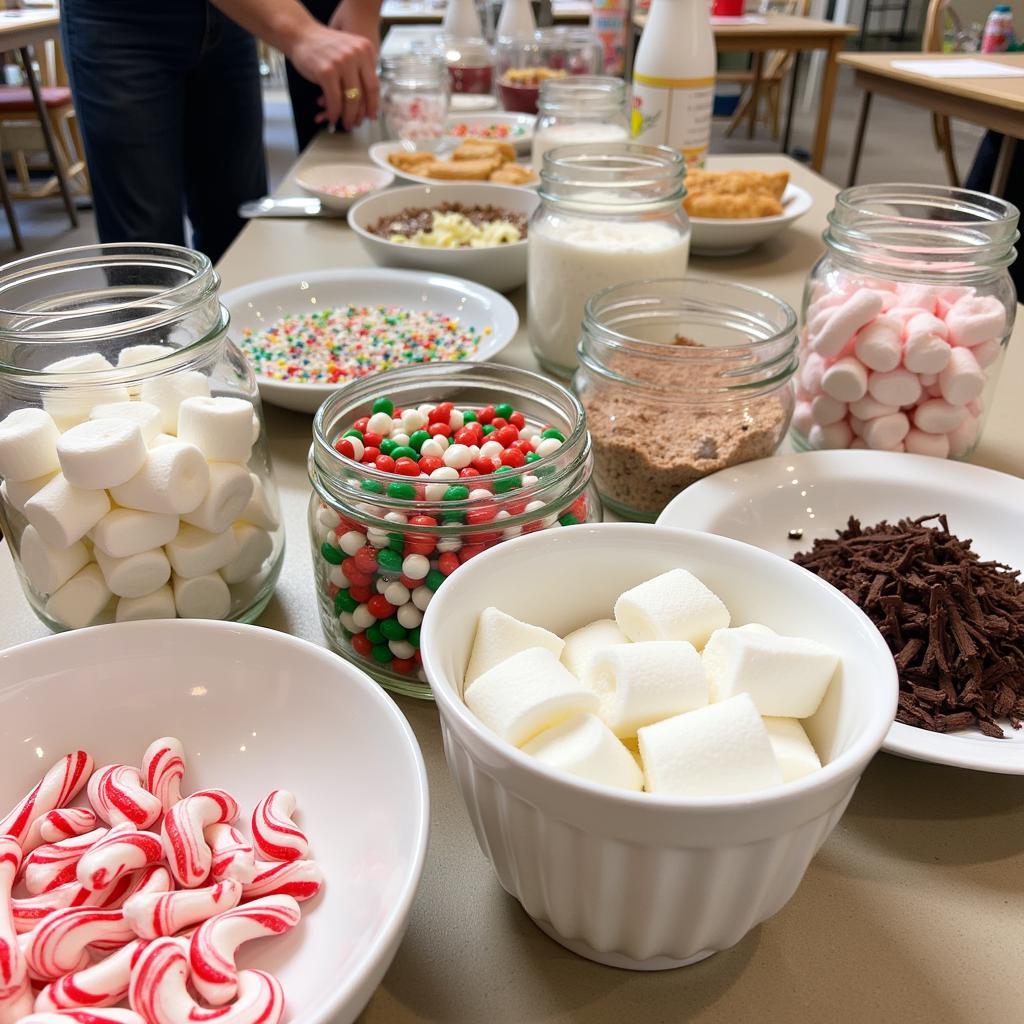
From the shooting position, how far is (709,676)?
→ 0.50 meters

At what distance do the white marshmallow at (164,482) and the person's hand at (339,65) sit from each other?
161cm

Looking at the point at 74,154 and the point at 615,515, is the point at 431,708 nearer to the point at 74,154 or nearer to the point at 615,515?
the point at 615,515

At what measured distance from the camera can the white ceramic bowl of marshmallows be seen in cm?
39

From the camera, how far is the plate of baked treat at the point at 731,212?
141cm

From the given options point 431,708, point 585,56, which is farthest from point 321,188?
point 431,708

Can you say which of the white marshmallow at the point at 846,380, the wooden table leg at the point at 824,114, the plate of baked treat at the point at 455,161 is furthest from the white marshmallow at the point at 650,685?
the wooden table leg at the point at 824,114

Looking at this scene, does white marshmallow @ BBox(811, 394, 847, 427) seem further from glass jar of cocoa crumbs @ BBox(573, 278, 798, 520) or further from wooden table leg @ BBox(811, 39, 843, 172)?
wooden table leg @ BBox(811, 39, 843, 172)

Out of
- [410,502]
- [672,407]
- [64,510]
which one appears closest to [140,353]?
[64,510]

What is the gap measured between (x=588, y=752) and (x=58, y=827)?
323 millimetres

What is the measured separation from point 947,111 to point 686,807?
3379mm

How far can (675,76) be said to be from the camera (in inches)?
53.8

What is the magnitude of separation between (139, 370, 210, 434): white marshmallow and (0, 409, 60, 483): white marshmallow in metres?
0.07

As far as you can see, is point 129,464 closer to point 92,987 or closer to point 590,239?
point 92,987

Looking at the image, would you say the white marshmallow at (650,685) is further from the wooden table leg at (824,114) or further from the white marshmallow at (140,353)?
the wooden table leg at (824,114)
